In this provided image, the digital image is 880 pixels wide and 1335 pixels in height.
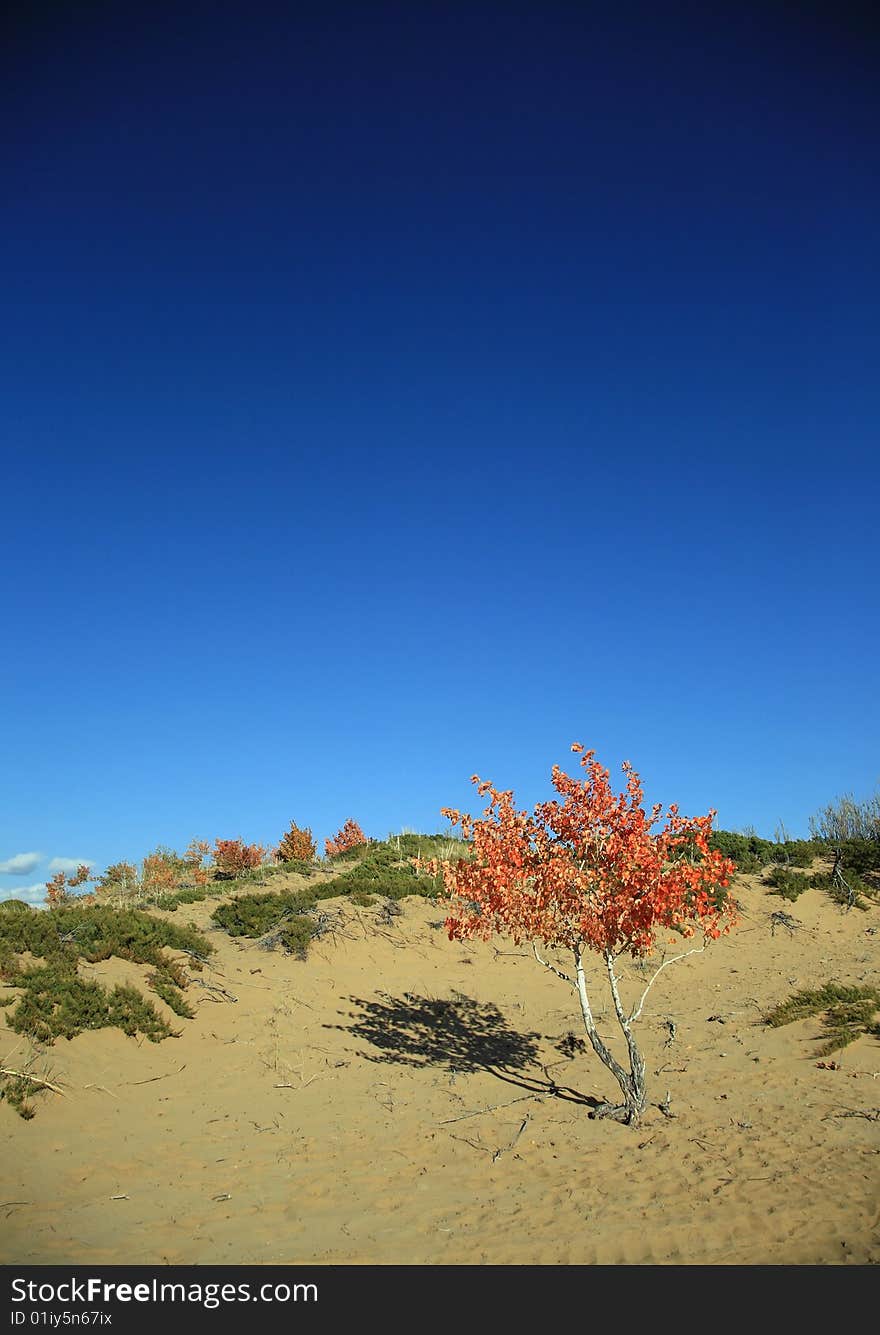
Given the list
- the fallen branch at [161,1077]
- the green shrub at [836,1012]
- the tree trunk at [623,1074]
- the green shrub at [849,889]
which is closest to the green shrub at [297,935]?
the fallen branch at [161,1077]

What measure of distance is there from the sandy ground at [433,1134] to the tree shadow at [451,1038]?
74 mm

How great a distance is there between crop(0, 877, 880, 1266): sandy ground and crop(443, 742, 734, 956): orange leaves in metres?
2.88

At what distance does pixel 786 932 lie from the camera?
22.7 metres

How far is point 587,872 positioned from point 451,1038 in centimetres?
786

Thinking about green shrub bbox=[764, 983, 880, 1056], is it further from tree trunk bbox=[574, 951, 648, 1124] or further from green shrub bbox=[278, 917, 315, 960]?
green shrub bbox=[278, 917, 315, 960]

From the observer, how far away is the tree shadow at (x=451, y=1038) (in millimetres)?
14211

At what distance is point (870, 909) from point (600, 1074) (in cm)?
1476

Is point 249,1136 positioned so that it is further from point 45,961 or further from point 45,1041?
point 45,961

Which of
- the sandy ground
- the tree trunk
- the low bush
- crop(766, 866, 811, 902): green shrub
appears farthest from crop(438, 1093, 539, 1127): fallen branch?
crop(766, 866, 811, 902): green shrub

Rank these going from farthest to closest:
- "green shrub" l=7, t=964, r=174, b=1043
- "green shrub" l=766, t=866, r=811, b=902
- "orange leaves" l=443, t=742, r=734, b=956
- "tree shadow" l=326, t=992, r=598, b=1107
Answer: "green shrub" l=766, t=866, r=811, b=902, "tree shadow" l=326, t=992, r=598, b=1107, "green shrub" l=7, t=964, r=174, b=1043, "orange leaves" l=443, t=742, r=734, b=956

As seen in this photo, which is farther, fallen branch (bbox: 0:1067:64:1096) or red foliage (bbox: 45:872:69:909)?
red foliage (bbox: 45:872:69:909)

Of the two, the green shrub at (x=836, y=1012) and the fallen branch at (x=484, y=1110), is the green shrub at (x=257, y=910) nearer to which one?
the fallen branch at (x=484, y=1110)

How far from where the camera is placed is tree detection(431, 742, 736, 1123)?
1040 cm

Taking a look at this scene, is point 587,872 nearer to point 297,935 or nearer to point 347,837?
point 297,935
